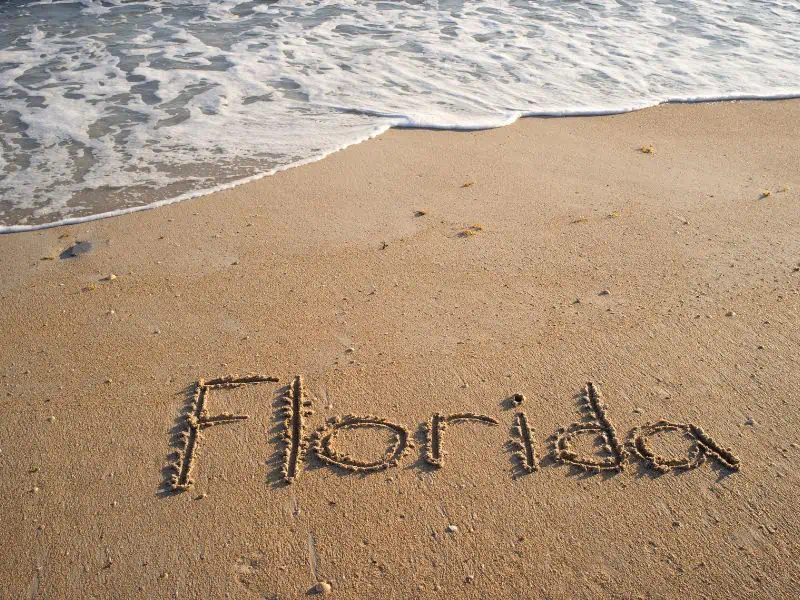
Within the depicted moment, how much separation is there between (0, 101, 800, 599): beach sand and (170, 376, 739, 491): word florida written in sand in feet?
0.09

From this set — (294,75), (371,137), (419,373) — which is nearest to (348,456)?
(419,373)

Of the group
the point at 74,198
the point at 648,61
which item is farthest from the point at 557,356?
the point at 648,61

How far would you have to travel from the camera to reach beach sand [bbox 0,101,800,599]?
2242 mm

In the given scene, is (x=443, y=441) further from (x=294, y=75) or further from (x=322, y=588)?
(x=294, y=75)

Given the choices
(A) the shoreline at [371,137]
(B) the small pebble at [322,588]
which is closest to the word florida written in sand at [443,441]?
(B) the small pebble at [322,588]

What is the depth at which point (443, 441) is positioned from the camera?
8.68 feet

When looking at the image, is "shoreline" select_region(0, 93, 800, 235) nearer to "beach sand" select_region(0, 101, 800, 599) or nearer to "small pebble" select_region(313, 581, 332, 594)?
"beach sand" select_region(0, 101, 800, 599)

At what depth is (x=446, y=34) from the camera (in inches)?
277

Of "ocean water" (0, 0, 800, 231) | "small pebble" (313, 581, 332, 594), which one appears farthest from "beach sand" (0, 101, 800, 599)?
"ocean water" (0, 0, 800, 231)

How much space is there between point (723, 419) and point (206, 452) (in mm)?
1974

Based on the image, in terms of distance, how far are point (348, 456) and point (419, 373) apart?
1.71 ft

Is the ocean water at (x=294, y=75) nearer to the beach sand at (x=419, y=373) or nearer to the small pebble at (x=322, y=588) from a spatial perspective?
the beach sand at (x=419, y=373)

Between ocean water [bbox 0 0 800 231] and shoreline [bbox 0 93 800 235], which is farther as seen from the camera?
ocean water [bbox 0 0 800 231]

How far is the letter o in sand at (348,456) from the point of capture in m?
2.57
